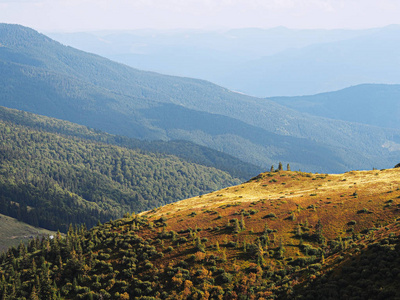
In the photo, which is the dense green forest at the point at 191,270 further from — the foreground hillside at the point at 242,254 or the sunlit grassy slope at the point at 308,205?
the sunlit grassy slope at the point at 308,205

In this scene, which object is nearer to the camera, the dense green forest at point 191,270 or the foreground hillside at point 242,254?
the dense green forest at point 191,270

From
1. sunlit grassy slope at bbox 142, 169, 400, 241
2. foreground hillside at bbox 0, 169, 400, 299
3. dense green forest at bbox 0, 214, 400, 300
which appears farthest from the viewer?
sunlit grassy slope at bbox 142, 169, 400, 241

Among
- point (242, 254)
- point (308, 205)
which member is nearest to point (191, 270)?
point (242, 254)

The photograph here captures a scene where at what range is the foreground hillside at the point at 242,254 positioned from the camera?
227ft

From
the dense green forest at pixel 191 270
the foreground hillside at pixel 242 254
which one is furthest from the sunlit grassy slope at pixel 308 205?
the dense green forest at pixel 191 270

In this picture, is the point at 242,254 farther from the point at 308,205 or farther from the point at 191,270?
the point at 308,205

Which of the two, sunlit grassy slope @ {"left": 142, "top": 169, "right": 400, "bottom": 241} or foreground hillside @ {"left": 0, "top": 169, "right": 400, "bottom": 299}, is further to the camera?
sunlit grassy slope @ {"left": 142, "top": 169, "right": 400, "bottom": 241}

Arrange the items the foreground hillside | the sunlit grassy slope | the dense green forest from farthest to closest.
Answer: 1. the sunlit grassy slope
2. the foreground hillside
3. the dense green forest

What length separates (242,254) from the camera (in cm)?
8725

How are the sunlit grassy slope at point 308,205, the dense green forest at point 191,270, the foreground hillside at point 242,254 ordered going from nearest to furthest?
the dense green forest at point 191,270
the foreground hillside at point 242,254
the sunlit grassy slope at point 308,205

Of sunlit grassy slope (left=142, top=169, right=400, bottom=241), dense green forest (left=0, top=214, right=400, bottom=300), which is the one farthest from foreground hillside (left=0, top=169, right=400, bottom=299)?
sunlit grassy slope (left=142, top=169, right=400, bottom=241)

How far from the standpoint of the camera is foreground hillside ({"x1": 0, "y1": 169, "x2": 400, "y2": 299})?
69194 mm

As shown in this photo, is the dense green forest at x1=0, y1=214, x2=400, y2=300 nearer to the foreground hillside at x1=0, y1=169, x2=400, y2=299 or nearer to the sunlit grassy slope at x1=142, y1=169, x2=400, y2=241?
the foreground hillside at x1=0, y1=169, x2=400, y2=299

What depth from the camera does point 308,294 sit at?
213 ft
